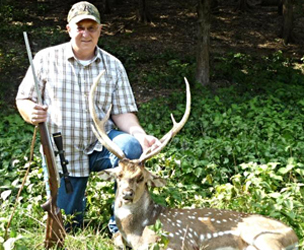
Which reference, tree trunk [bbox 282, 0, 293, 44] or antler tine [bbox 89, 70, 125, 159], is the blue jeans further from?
tree trunk [bbox 282, 0, 293, 44]

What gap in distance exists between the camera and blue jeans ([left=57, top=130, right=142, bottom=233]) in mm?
4242

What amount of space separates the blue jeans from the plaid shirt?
69 mm

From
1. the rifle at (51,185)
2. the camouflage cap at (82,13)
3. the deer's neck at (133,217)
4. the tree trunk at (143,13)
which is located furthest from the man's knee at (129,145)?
the tree trunk at (143,13)

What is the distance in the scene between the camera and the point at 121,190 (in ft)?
13.0

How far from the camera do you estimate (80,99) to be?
4387 millimetres

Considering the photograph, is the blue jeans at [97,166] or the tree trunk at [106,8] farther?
the tree trunk at [106,8]

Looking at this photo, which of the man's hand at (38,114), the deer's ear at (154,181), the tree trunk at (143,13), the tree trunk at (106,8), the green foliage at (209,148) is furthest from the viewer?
the tree trunk at (106,8)

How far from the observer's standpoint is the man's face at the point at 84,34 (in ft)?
14.0

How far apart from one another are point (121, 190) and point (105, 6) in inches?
514

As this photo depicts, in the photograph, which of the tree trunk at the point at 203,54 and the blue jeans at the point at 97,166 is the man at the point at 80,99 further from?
the tree trunk at the point at 203,54

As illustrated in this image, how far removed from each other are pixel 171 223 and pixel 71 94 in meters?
1.34

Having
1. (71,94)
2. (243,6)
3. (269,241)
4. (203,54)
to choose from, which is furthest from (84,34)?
(243,6)

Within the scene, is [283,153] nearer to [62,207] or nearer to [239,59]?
[62,207]

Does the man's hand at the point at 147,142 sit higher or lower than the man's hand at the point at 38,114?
lower
